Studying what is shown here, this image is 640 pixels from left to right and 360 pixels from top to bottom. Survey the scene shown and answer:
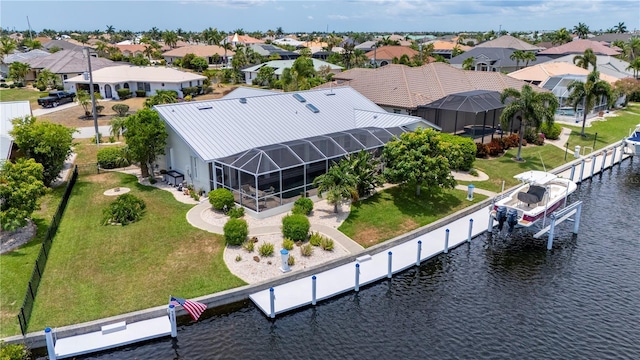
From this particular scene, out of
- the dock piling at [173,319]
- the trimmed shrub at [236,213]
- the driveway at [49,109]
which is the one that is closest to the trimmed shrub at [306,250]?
the trimmed shrub at [236,213]

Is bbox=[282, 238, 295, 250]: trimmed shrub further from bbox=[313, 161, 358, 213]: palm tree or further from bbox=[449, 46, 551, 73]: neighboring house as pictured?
bbox=[449, 46, 551, 73]: neighboring house

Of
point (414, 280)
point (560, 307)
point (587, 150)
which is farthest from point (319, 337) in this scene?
point (587, 150)

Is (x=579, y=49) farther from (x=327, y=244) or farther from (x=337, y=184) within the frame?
(x=327, y=244)

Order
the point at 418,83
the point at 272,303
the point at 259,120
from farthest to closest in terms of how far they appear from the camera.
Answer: the point at 418,83 < the point at 259,120 < the point at 272,303

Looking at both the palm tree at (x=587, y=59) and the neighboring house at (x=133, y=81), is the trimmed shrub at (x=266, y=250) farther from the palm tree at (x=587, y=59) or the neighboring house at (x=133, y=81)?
the palm tree at (x=587, y=59)

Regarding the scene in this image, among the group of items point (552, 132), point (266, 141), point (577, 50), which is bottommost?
point (552, 132)

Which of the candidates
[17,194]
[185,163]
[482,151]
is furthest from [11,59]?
[482,151]
